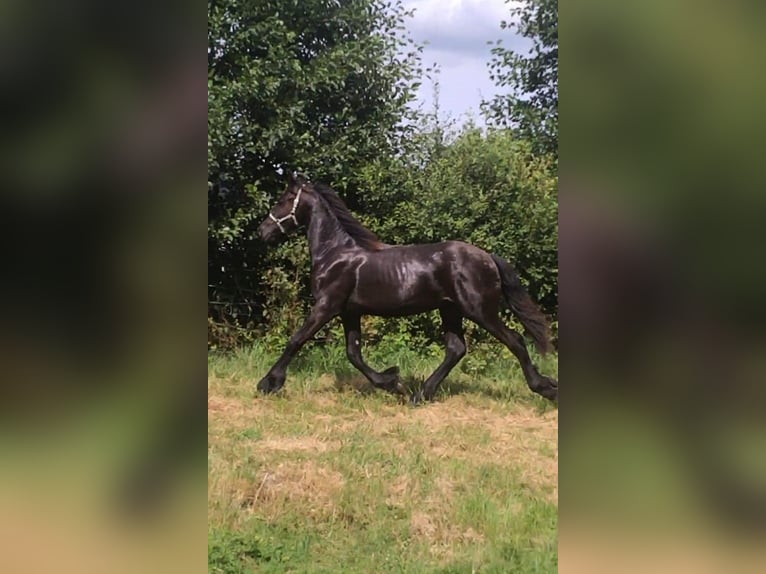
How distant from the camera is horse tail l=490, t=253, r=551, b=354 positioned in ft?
12.3

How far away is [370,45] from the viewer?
4562 millimetres

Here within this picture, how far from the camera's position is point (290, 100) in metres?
4.67

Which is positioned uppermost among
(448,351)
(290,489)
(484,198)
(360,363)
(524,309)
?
(484,198)

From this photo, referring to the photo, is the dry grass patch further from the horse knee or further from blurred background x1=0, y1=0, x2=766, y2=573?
blurred background x1=0, y1=0, x2=766, y2=573

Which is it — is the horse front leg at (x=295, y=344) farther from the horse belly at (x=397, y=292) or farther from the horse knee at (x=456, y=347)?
the horse knee at (x=456, y=347)

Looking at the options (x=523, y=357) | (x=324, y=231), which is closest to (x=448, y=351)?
(x=523, y=357)

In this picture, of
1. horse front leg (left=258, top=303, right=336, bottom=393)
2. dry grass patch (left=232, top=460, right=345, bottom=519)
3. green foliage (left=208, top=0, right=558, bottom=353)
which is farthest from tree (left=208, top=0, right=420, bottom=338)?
dry grass patch (left=232, top=460, right=345, bottom=519)

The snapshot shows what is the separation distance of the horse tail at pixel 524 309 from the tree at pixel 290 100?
4.44 feet

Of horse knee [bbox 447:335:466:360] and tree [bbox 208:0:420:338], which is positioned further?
tree [bbox 208:0:420:338]
